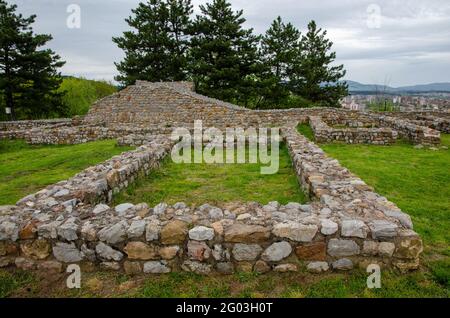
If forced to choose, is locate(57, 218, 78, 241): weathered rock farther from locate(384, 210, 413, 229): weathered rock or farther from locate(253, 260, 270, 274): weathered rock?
locate(384, 210, 413, 229): weathered rock

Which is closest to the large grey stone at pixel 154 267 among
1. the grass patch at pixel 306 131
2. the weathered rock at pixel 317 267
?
the weathered rock at pixel 317 267

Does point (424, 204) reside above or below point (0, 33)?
below

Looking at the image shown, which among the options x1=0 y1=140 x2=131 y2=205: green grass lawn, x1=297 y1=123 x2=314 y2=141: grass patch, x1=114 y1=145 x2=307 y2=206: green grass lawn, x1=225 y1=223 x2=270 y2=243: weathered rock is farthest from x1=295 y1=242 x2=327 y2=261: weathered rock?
x1=297 y1=123 x2=314 y2=141: grass patch

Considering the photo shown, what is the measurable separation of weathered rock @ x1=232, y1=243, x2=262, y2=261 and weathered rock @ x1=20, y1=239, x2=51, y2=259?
83.5 inches

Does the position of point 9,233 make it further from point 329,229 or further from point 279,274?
point 329,229

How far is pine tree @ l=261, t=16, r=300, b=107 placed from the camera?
29.4 m

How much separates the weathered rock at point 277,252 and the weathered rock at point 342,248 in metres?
0.44

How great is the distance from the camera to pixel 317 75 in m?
30.5

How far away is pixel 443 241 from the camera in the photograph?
414cm
